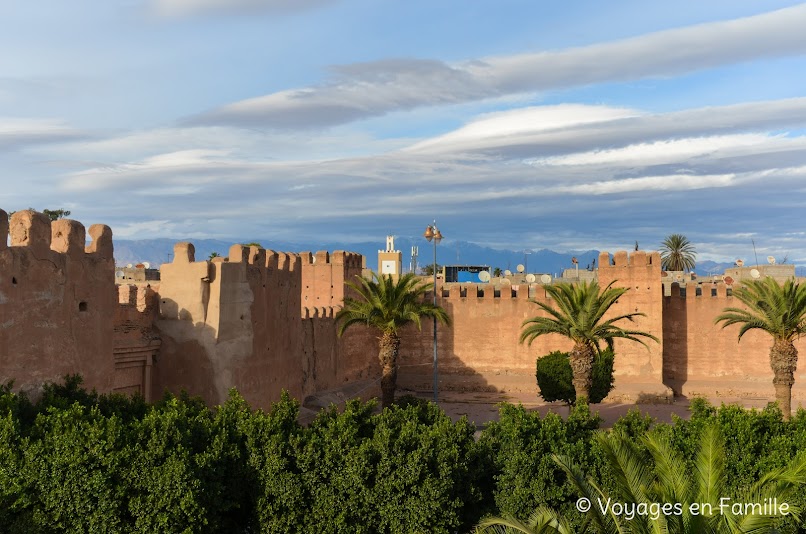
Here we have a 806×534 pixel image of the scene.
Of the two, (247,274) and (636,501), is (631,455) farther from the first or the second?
(247,274)

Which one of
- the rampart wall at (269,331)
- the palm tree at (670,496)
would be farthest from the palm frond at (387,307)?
the palm tree at (670,496)

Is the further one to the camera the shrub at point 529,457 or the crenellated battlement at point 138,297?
the crenellated battlement at point 138,297

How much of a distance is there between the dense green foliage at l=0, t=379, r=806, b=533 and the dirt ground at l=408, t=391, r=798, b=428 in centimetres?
1482

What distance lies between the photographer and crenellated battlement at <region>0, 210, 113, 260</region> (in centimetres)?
1250

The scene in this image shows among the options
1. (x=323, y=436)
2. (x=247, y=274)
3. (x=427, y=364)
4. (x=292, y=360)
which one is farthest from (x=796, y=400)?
(x=323, y=436)

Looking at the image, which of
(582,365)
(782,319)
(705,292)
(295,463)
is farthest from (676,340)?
(295,463)

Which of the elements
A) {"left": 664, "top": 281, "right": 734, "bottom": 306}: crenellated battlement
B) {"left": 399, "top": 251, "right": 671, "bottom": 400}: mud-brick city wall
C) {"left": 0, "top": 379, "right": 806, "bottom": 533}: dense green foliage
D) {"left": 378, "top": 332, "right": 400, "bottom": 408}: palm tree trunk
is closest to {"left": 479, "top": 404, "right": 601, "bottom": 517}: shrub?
{"left": 0, "top": 379, "right": 806, "bottom": 533}: dense green foliage

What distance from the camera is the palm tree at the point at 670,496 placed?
28.7ft

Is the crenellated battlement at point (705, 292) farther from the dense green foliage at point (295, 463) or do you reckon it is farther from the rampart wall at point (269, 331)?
the dense green foliage at point (295, 463)

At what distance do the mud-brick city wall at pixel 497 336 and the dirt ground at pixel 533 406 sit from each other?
1.63 feet

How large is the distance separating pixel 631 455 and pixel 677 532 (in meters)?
1.17

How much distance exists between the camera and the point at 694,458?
12.7m

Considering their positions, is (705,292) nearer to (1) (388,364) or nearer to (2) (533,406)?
(2) (533,406)

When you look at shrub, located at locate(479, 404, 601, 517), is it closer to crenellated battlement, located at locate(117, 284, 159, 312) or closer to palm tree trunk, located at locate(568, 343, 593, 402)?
crenellated battlement, located at locate(117, 284, 159, 312)
